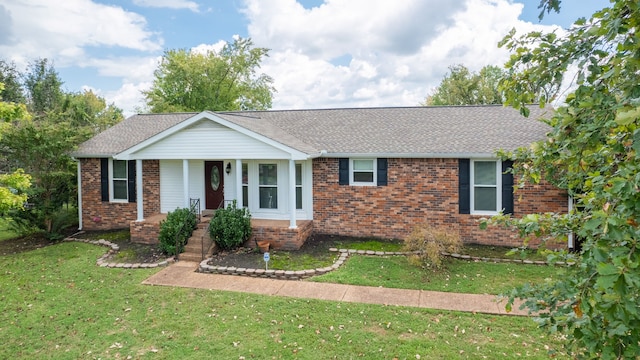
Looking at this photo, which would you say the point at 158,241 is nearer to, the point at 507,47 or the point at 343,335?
the point at 343,335

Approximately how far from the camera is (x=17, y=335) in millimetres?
6402

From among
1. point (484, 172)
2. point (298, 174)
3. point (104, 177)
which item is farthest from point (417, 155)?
point (104, 177)

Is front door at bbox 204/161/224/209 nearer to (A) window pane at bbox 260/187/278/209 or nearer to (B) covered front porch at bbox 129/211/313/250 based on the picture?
(B) covered front porch at bbox 129/211/313/250

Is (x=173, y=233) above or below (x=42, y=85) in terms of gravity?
below

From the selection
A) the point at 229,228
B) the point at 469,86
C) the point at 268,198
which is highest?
the point at 469,86

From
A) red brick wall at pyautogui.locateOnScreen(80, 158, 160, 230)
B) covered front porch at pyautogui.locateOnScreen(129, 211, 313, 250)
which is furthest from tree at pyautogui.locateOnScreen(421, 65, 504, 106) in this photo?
red brick wall at pyautogui.locateOnScreen(80, 158, 160, 230)

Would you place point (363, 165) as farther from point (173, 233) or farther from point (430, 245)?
point (173, 233)

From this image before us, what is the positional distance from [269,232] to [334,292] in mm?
3853

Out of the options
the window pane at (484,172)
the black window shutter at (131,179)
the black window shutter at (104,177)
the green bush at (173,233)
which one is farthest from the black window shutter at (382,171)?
the black window shutter at (104,177)

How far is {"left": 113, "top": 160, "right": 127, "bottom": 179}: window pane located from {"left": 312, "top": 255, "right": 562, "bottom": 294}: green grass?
934 centimetres

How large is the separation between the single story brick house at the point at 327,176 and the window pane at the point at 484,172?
3cm

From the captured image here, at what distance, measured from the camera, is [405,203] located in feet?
39.5

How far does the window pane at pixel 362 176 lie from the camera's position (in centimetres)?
1238

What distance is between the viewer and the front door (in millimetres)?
13461
